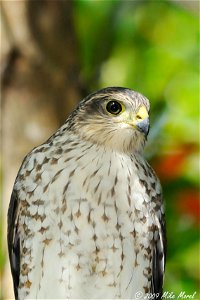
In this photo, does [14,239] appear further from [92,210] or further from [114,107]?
[114,107]

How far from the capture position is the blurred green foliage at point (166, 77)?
28.3 ft

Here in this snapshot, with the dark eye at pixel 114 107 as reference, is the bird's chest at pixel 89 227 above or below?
below

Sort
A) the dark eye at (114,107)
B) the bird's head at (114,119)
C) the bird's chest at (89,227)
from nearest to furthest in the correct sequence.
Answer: the bird's chest at (89,227)
the bird's head at (114,119)
the dark eye at (114,107)

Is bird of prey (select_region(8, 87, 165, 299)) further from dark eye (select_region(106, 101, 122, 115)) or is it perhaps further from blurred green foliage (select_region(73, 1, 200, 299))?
blurred green foliage (select_region(73, 1, 200, 299))

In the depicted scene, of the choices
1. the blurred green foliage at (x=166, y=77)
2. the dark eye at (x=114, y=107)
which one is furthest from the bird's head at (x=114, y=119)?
the blurred green foliage at (x=166, y=77)

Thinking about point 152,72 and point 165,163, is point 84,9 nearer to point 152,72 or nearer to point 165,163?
point 152,72

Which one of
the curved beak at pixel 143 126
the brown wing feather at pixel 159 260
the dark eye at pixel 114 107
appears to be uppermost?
the dark eye at pixel 114 107

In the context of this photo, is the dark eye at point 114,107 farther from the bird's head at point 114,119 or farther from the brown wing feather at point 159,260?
the brown wing feather at point 159,260

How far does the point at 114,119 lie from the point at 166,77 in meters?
2.31

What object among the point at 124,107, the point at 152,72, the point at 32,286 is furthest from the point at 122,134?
the point at 152,72

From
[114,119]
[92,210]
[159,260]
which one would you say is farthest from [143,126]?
[159,260]

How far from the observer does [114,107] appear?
7281 millimetres

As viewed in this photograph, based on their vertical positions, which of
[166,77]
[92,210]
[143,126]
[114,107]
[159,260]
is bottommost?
[159,260]

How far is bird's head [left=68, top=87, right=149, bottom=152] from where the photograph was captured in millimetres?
7168
